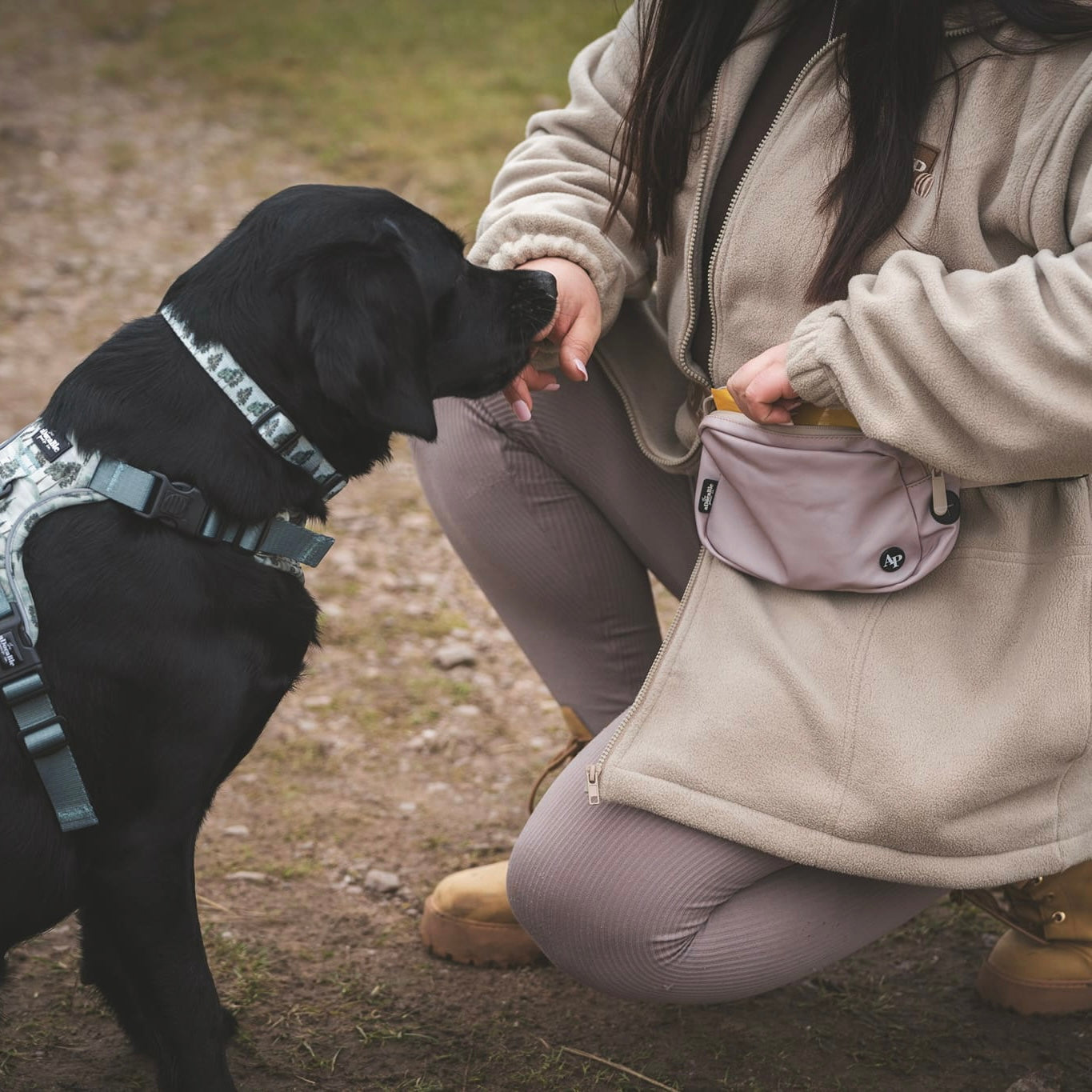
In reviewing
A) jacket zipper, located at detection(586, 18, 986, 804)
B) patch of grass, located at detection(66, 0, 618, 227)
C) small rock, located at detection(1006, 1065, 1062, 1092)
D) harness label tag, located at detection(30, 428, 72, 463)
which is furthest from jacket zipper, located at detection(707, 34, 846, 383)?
patch of grass, located at detection(66, 0, 618, 227)

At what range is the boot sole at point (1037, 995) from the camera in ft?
6.48

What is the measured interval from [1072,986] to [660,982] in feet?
2.32

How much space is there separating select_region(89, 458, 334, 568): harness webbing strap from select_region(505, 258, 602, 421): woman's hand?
46cm

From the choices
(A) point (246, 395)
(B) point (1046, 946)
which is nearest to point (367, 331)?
(A) point (246, 395)

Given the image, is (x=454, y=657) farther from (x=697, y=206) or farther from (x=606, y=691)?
(x=697, y=206)

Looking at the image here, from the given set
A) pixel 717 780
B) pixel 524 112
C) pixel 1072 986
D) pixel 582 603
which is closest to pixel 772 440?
pixel 717 780

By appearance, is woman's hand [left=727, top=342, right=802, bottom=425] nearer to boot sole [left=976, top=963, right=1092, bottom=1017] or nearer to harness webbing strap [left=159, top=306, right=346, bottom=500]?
harness webbing strap [left=159, top=306, right=346, bottom=500]

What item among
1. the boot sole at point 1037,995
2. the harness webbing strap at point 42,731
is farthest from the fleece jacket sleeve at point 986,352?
the harness webbing strap at point 42,731

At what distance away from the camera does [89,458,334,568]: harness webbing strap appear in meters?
1.57

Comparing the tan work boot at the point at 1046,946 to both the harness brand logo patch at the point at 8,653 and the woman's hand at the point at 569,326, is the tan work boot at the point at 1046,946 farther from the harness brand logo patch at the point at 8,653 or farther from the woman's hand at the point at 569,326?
the harness brand logo patch at the point at 8,653

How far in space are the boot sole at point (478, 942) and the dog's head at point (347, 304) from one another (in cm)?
90

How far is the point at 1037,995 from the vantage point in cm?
198

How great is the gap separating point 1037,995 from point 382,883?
112 centimetres

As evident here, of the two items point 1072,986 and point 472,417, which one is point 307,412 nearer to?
point 472,417
